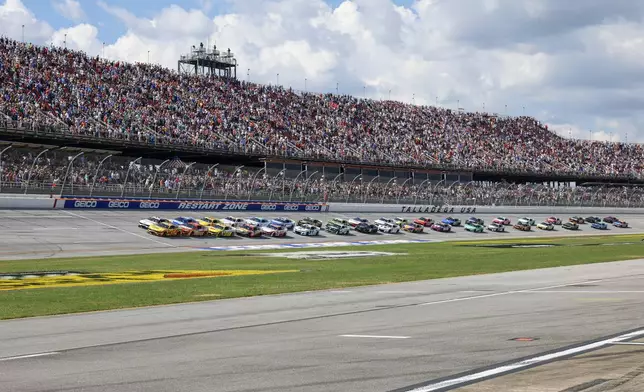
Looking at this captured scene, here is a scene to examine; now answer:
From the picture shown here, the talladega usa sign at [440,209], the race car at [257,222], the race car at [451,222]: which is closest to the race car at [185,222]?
the race car at [257,222]

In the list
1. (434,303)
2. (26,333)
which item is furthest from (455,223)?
(26,333)

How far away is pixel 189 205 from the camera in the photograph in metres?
70.0

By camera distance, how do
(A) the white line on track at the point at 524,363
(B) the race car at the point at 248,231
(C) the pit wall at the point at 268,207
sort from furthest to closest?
(B) the race car at the point at 248,231, (C) the pit wall at the point at 268,207, (A) the white line on track at the point at 524,363

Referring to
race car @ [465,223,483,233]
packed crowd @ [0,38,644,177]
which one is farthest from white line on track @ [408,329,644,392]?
race car @ [465,223,483,233]

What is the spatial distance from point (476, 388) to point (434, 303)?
10.8 meters

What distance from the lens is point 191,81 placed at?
95.0m

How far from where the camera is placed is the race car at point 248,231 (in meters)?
64.1

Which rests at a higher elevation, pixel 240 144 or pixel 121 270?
pixel 240 144

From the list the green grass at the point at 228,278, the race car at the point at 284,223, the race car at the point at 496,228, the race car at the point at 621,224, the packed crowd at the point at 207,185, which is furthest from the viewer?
the race car at the point at 621,224

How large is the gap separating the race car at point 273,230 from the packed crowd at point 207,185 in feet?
25.2

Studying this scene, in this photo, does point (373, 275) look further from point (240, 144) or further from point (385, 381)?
point (240, 144)

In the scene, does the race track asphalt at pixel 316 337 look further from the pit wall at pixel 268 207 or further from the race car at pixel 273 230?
the pit wall at pixel 268 207

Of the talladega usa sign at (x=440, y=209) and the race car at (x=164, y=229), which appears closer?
the race car at (x=164, y=229)

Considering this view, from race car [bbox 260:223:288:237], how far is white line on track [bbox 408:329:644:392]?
51324 mm
